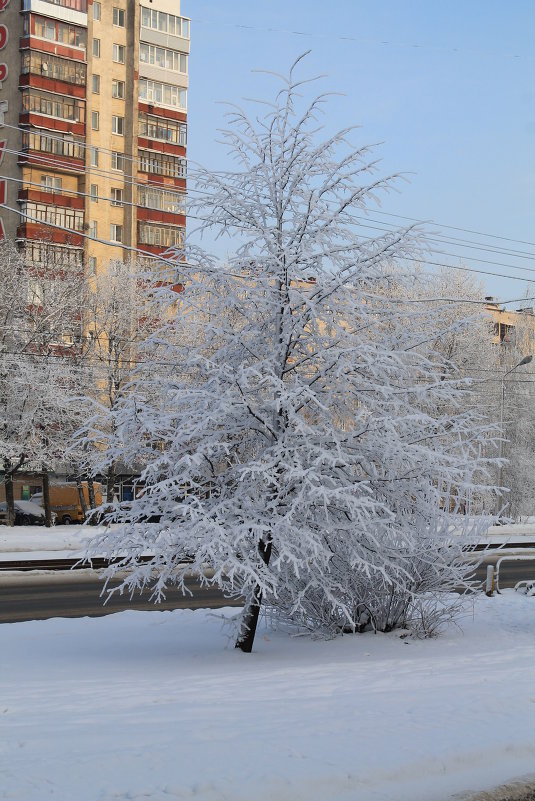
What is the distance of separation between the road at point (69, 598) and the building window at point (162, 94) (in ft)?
161

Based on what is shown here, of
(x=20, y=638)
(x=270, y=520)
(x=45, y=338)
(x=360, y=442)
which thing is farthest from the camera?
(x=45, y=338)

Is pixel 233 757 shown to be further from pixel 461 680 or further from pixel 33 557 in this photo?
pixel 33 557

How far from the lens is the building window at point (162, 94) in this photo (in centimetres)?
6681

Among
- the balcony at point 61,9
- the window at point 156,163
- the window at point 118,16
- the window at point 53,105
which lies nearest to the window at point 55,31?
the balcony at point 61,9

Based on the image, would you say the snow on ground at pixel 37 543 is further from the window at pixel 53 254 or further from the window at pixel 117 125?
the window at pixel 117 125

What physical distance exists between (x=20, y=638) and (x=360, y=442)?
5676mm

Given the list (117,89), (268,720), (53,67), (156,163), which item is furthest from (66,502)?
(268,720)

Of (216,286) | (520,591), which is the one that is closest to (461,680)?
(216,286)

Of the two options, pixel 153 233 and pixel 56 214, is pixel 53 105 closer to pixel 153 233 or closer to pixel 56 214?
pixel 56 214

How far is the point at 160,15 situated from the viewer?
67.6 meters

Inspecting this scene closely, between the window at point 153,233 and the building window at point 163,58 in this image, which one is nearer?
the window at point 153,233

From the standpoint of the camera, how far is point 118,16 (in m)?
66.8

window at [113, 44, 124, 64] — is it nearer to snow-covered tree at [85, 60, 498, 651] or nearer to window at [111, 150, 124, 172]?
window at [111, 150, 124, 172]

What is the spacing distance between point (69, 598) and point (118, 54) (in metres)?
54.8
